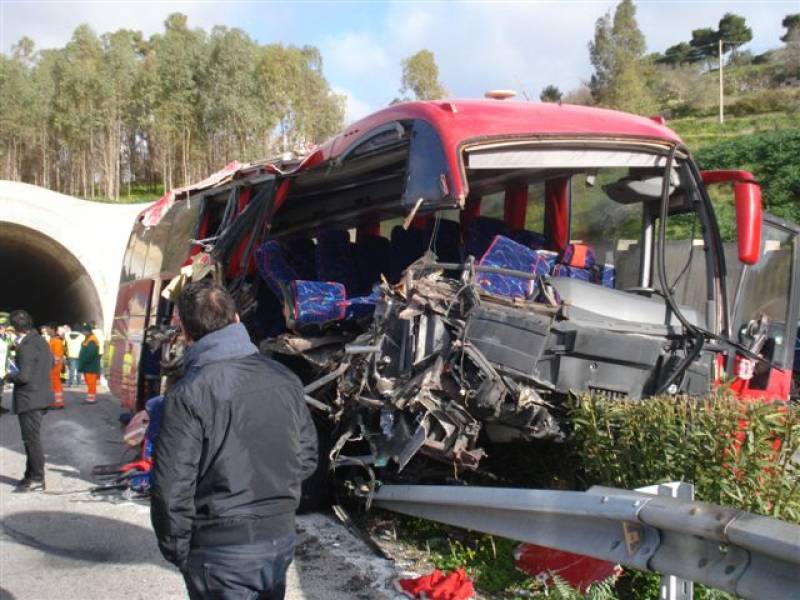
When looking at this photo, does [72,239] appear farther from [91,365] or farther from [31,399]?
[31,399]

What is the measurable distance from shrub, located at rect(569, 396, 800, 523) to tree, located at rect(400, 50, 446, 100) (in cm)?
4398

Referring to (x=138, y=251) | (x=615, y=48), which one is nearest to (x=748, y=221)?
(x=138, y=251)

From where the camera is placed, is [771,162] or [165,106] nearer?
[771,162]

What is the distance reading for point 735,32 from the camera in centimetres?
7825

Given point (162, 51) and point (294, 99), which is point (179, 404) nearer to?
point (294, 99)

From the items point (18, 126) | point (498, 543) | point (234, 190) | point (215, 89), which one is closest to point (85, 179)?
point (18, 126)

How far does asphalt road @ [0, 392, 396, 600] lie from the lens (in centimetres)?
491

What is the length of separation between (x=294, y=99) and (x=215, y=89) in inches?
155

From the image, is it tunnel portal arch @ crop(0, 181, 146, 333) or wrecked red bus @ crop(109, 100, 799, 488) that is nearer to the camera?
wrecked red bus @ crop(109, 100, 799, 488)

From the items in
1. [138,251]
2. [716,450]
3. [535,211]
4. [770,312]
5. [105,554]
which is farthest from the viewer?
[138,251]

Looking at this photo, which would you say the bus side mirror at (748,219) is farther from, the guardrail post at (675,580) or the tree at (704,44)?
the tree at (704,44)

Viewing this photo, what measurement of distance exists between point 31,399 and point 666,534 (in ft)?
21.4

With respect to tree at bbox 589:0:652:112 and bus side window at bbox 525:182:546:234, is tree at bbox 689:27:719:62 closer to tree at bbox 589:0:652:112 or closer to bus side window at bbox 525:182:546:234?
tree at bbox 589:0:652:112

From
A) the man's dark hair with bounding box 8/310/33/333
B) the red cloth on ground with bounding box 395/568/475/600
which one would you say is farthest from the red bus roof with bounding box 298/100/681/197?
the man's dark hair with bounding box 8/310/33/333
